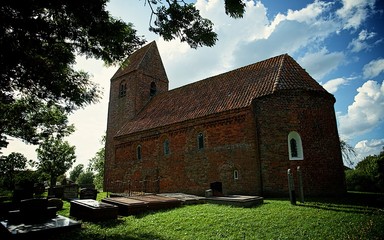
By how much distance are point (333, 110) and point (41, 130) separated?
19.8m

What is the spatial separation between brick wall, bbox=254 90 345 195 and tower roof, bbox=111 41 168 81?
50.3 ft

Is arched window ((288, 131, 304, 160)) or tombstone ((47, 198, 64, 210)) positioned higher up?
arched window ((288, 131, 304, 160))

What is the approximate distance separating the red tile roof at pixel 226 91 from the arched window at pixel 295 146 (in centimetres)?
286

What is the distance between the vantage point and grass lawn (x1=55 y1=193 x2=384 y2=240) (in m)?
6.21

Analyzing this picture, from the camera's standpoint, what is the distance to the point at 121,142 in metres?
22.1

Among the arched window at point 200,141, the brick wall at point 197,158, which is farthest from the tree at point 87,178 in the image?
the arched window at point 200,141

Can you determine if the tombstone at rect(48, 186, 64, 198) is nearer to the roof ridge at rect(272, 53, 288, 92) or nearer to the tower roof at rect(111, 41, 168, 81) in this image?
the tower roof at rect(111, 41, 168, 81)

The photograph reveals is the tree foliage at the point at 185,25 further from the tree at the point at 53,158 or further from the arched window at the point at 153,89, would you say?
the tree at the point at 53,158

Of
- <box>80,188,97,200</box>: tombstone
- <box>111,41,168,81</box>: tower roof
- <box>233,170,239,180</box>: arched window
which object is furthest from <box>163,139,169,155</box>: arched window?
<box>111,41,168,81</box>: tower roof

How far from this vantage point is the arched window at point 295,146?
13652 mm

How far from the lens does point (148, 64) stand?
2630 centimetres

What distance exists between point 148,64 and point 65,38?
782 inches

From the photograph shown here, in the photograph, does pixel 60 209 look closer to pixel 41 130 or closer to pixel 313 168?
pixel 41 130

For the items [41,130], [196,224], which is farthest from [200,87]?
[196,224]
